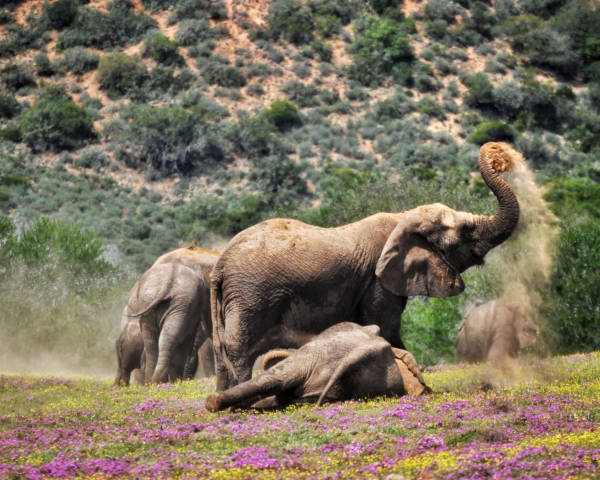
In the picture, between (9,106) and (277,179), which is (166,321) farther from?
(9,106)

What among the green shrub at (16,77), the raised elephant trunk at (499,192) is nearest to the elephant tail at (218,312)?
the raised elephant trunk at (499,192)

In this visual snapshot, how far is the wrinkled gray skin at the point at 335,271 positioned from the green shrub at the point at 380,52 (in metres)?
79.2

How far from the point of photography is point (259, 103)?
3501 inches

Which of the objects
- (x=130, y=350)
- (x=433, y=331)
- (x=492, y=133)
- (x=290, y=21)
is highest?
(x=290, y=21)

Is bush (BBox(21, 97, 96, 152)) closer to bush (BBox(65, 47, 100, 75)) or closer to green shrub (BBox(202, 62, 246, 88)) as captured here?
bush (BBox(65, 47, 100, 75))

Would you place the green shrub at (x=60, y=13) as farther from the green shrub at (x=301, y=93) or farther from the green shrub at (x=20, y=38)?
the green shrub at (x=301, y=93)

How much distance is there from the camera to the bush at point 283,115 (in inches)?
3334

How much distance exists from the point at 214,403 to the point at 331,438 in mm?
2165

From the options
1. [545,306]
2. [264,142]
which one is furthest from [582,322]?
[264,142]

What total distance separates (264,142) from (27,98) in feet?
79.6

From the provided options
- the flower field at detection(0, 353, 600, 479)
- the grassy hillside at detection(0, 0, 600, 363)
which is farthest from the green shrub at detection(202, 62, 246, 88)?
the flower field at detection(0, 353, 600, 479)

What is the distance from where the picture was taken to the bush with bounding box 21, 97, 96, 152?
80312 mm

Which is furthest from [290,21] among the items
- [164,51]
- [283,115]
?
[283,115]

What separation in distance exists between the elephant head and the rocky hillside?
4473 centimetres
